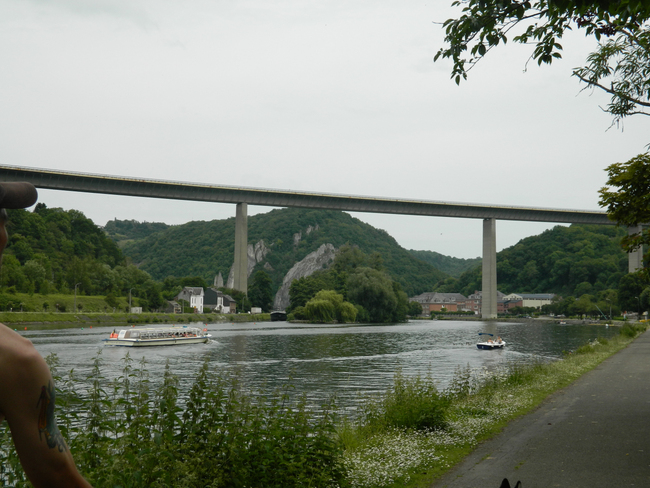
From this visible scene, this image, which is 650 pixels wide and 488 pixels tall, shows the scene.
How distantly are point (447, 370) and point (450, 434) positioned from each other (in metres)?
19.9

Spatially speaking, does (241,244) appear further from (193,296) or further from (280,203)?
(193,296)

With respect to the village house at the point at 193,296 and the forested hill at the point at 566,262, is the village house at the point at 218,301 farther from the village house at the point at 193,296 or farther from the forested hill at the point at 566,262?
the forested hill at the point at 566,262

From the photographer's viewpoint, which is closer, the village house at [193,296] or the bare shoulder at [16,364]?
the bare shoulder at [16,364]

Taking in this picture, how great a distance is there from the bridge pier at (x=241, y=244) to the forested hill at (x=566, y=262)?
88545 millimetres

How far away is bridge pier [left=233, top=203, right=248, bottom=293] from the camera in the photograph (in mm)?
97562

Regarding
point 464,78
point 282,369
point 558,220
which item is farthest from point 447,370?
point 558,220

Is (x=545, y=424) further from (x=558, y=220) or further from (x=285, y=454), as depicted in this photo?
(x=558, y=220)

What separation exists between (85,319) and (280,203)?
39.3 m

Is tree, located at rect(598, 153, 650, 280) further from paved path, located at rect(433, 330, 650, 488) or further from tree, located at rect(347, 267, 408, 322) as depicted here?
tree, located at rect(347, 267, 408, 322)

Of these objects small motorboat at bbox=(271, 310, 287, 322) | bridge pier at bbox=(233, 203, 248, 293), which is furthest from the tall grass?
small motorboat at bbox=(271, 310, 287, 322)

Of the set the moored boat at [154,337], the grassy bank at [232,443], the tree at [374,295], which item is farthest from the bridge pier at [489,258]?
the grassy bank at [232,443]

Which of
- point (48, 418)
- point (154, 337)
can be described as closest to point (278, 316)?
point (154, 337)

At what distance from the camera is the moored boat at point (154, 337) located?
48.1 metres

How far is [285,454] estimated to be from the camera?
6.64m
